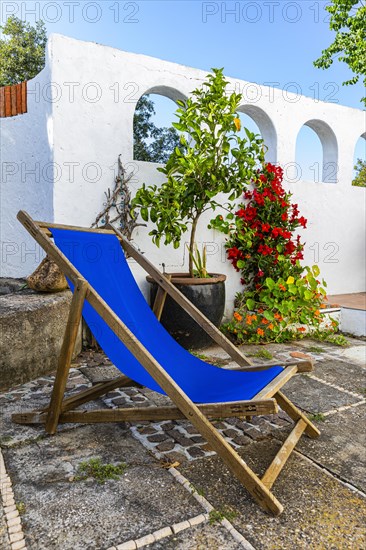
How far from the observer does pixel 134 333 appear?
229 centimetres

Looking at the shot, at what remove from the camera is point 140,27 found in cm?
435

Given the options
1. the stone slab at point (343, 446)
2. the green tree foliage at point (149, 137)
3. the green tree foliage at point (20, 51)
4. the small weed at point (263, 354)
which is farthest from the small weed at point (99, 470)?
the green tree foliage at point (20, 51)

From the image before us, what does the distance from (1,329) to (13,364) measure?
0.27 meters

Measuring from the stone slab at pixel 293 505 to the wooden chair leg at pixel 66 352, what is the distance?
2.33 feet

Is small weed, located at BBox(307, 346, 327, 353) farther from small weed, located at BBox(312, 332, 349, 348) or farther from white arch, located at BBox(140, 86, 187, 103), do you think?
white arch, located at BBox(140, 86, 187, 103)

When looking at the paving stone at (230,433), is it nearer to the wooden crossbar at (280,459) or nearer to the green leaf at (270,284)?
the wooden crossbar at (280,459)

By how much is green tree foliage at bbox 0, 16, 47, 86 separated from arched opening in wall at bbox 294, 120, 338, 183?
13.2 metres

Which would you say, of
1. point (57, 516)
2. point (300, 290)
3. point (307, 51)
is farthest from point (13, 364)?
point (307, 51)

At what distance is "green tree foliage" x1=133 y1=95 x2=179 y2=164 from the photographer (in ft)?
39.8

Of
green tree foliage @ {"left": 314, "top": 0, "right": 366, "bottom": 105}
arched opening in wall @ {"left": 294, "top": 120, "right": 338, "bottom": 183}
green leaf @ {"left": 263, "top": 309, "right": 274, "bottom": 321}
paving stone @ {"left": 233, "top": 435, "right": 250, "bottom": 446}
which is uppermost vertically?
green tree foliage @ {"left": 314, "top": 0, "right": 366, "bottom": 105}

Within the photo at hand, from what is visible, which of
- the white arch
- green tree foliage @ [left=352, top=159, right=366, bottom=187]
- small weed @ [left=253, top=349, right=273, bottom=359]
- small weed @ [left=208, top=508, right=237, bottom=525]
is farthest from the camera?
green tree foliage @ [left=352, top=159, right=366, bottom=187]

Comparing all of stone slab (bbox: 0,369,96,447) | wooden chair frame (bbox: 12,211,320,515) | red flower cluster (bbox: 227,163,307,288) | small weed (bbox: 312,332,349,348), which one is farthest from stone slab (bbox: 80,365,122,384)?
small weed (bbox: 312,332,349,348)

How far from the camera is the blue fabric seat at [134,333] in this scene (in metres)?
1.98

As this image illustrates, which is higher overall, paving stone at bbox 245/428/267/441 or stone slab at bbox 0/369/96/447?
stone slab at bbox 0/369/96/447
